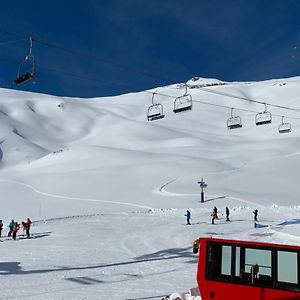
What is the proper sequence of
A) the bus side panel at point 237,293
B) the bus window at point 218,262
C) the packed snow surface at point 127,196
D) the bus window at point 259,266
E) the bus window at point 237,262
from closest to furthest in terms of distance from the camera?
the bus side panel at point 237,293 < the bus window at point 259,266 < the bus window at point 237,262 < the bus window at point 218,262 < the packed snow surface at point 127,196

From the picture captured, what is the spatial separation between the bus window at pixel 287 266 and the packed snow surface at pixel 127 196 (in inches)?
169

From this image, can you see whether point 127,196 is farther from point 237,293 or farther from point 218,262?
point 237,293

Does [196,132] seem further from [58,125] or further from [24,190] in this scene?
[24,190]

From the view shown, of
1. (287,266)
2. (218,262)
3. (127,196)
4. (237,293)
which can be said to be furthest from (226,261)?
(127,196)

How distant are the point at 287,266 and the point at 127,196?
35793mm

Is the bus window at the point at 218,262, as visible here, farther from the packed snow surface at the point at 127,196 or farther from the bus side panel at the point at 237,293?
the packed snow surface at the point at 127,196

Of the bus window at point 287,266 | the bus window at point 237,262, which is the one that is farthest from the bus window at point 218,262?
the bus window at point 287,266

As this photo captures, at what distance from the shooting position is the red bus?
7664 millimetres

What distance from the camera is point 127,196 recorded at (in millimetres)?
43219

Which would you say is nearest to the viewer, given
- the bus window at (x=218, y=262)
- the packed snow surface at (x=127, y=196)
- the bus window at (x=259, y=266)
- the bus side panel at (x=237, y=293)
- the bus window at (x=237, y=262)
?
the bus side panel at (x=237, y=293)

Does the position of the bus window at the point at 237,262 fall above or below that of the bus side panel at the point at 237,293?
above

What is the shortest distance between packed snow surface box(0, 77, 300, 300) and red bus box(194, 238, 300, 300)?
3534 mm

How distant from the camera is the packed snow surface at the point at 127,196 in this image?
14.7 metres

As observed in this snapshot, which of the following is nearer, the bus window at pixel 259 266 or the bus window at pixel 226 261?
the bus window at pixel 259 266
